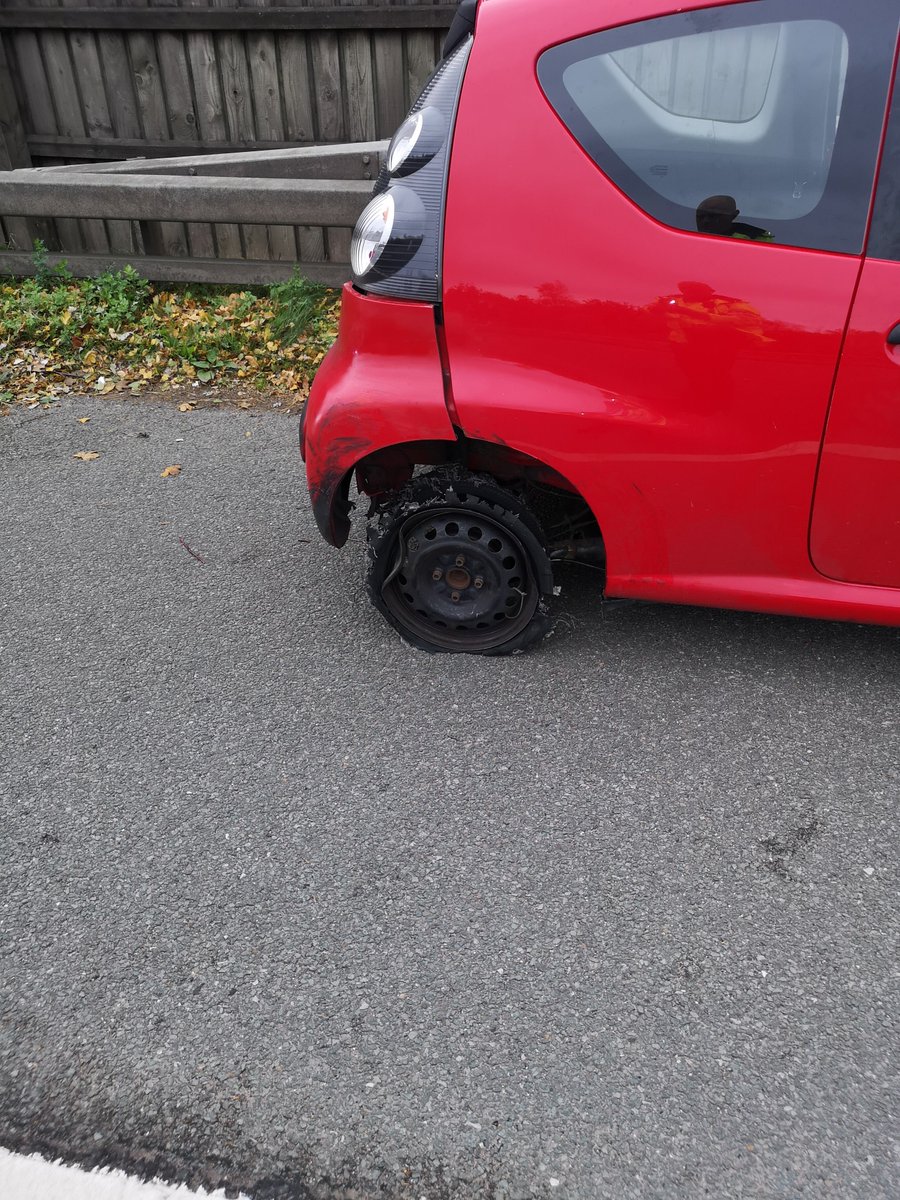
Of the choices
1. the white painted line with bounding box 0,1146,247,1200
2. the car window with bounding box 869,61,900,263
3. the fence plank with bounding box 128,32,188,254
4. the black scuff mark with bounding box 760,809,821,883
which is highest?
the car window with bounding box 869,61,900,263

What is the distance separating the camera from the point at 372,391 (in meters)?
2.67

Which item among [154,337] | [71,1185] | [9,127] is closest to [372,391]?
[71,1185]

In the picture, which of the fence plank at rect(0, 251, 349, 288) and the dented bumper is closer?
the dented bumper

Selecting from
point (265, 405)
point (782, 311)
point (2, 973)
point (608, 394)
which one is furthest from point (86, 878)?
point (265, 405)

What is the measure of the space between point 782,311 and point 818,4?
67 cm

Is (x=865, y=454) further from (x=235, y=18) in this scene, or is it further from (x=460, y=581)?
(x=235, y=18)

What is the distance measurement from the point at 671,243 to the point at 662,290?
0.36ft

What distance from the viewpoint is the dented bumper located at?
2.58m

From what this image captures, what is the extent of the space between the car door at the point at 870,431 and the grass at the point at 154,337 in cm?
328

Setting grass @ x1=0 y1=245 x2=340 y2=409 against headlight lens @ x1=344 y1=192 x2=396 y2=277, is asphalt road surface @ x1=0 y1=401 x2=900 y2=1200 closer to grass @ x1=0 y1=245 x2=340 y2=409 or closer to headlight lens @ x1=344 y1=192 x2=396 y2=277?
headlight lens @ x1=344 y1=192 x2=396 y2=277

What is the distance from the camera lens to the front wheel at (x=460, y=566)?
9.19 feet

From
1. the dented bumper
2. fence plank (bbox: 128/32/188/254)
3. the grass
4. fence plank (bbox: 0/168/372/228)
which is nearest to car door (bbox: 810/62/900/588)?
the dented bumper

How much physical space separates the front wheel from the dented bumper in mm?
176

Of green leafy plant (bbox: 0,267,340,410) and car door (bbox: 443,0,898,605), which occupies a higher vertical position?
car door (bbox: 443,0,898,605)
